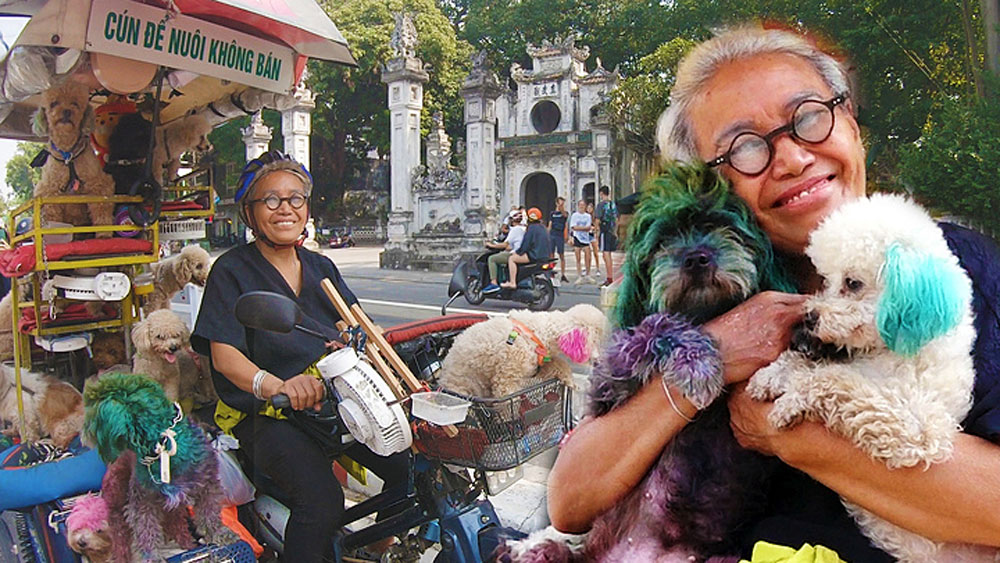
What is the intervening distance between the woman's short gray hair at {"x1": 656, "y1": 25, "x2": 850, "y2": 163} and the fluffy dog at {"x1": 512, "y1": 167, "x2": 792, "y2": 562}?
21 centimetres

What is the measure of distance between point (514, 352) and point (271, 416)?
865 mm

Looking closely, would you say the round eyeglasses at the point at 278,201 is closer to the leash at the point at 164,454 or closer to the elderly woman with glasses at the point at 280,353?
the elderly woman with glasses at the point at 280,353

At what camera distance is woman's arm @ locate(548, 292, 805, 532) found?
1133mm

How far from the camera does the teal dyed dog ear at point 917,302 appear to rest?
3.10 ft

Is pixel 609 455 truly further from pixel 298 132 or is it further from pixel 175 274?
pixel 298 132

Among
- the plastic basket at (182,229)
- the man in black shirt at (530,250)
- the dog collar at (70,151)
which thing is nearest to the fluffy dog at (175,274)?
the plastic basket at (182,229)

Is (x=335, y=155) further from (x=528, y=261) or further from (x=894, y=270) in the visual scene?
(x=894, y=270)

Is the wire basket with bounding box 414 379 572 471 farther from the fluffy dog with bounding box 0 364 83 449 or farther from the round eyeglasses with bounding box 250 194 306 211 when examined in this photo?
the fluffy dog with bounding box 0 364 83 449

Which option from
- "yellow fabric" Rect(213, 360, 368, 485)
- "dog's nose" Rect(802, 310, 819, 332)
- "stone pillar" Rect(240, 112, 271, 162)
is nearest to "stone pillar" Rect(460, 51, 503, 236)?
"stone pillar" Rect(240, 112, 271, 162)

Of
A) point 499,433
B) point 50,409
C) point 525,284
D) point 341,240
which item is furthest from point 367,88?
point 499,433

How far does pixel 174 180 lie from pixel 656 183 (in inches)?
120

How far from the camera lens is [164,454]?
2414 mm

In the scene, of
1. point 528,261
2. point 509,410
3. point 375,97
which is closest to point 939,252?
point 509,410

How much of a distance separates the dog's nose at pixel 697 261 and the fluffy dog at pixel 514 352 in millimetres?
1226
